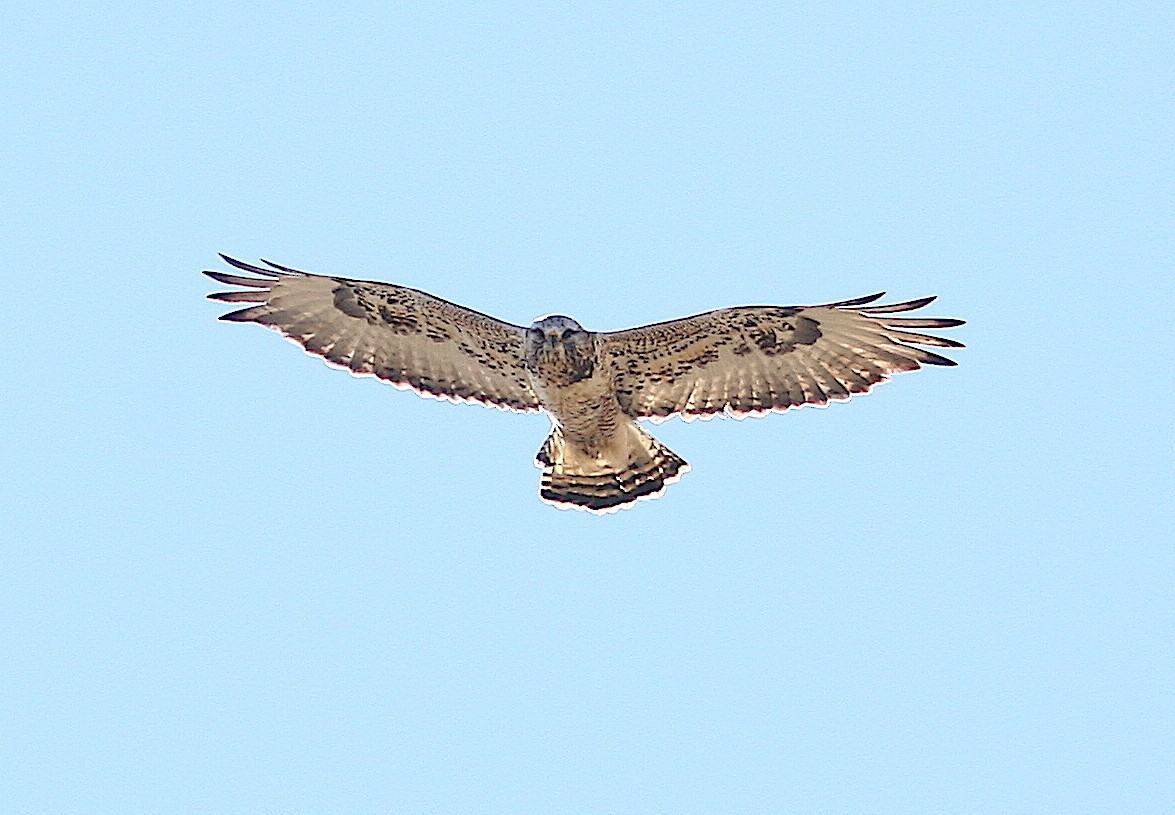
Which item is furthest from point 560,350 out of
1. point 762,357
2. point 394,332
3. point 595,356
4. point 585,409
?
point 762,357

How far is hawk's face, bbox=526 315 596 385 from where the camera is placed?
13.0 m

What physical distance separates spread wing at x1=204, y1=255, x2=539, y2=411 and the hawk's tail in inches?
19.9

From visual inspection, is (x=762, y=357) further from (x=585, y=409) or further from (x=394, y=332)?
(x=394, y=332)

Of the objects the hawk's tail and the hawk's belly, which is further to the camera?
the hawk's tail

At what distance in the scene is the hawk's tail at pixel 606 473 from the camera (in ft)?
46.4

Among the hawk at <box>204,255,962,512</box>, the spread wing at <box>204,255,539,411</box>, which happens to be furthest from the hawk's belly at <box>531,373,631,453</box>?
the spread wing at <box>204,255,539,411</box>

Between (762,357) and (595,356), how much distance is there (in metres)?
1.33

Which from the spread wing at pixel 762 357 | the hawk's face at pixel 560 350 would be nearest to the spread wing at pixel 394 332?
the hawk's face at pixel 560 350

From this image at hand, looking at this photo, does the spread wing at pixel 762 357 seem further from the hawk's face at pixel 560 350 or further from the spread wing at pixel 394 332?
the spread wing at pixel 394 332

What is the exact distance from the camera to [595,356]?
13.3m

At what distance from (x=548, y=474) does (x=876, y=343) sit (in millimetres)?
2611

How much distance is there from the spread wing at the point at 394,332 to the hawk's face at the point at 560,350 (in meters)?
0.31

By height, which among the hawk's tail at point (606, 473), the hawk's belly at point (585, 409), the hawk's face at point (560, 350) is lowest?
the hawk's tail at point (606, 473)

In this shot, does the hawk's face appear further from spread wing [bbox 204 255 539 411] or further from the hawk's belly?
spread wing [bbox 204 255 539 411]
